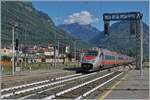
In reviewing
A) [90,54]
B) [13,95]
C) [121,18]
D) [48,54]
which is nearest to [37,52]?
[48,54]

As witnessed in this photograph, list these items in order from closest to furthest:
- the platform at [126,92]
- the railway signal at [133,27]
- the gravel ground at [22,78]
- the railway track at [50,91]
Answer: the platform at [126,92] < the railway track at [50,91] < the gravel ground at [22,78] < the railway signal at [133,27]

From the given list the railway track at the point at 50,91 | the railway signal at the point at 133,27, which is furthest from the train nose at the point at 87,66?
the railway track at the point at 50,91

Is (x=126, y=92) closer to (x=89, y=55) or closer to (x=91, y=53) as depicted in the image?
(x=89, y=55)

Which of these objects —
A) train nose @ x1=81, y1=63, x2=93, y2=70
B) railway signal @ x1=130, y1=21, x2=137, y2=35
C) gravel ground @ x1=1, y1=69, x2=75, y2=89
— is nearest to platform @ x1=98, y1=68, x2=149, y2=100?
gravel ground @ x1=1, y1=69, x2=75, y2=89

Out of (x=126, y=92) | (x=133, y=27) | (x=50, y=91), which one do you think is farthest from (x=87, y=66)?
(x=126, y=92)

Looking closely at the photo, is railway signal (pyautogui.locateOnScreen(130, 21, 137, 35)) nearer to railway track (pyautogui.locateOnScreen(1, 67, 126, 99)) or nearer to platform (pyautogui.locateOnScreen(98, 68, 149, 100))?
railway track (pyautogui.locateOnScreen(1, 67, 126, 99))

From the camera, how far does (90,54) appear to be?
5366 cm

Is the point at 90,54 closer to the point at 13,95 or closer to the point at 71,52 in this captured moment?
the point at 13,95

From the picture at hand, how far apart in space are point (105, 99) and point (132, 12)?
4939cm

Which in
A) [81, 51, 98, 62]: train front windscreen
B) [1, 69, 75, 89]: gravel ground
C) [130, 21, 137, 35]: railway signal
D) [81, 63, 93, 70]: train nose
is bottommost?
[1, 69, 75, 89]: gravel ground

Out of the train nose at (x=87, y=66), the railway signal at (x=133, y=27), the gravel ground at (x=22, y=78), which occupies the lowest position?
the gravel ground at (x=22, y=78)

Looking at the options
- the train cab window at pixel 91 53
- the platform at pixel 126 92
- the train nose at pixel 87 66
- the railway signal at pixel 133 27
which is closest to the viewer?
the platform at pixel 126 92

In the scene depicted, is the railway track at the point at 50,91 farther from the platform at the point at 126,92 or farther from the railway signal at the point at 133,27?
the railway signal at the point at 133,27

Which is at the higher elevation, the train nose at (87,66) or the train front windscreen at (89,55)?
the train front windscreen at (89,55)
